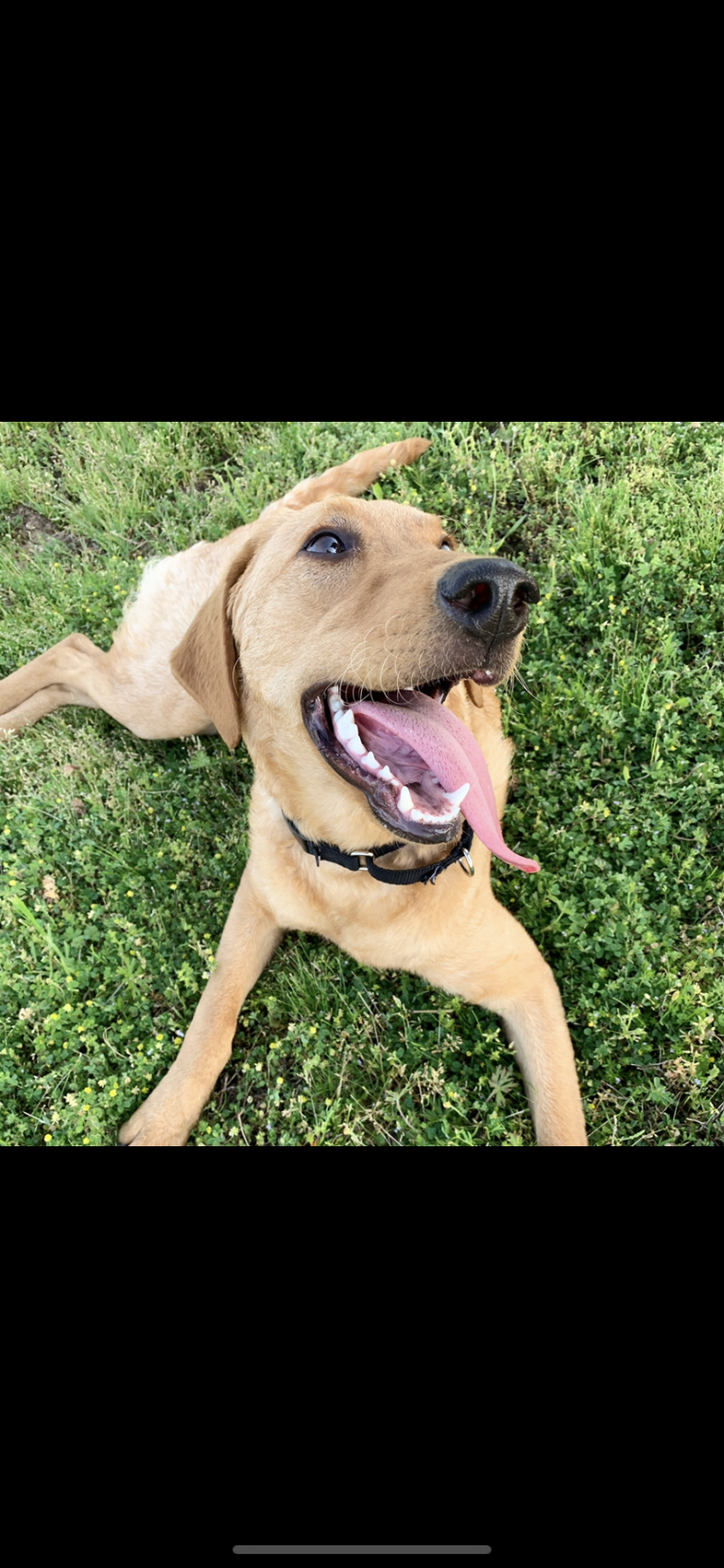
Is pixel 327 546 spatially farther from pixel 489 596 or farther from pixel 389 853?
pixel 389 853

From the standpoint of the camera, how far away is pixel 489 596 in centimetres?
217

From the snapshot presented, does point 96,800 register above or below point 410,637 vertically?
below

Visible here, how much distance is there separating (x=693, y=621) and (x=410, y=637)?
2.40m

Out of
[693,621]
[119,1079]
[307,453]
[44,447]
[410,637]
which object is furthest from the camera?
[44,447]

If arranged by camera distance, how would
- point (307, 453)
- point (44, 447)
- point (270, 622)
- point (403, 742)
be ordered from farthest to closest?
point (44, 447) → point (307, 453) → point (270, 622) → point (403, 742)

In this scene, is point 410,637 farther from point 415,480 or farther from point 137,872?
point 415,480

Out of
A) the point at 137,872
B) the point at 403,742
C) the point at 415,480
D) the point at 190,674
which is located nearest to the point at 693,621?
the point at 415,480

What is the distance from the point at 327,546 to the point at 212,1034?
6.70 ft

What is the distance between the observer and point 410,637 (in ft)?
7.49

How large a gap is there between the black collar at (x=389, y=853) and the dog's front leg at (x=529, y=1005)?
0.34 m

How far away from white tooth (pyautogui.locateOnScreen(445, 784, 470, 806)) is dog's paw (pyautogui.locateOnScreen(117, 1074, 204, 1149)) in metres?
1.80

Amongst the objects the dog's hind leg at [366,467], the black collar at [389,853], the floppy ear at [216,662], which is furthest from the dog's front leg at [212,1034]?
the dog's hind leg at [366,467]

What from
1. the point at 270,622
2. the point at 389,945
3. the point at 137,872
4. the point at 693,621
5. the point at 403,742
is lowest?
the point at 137,872

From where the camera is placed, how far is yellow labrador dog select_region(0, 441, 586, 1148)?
2.36m
